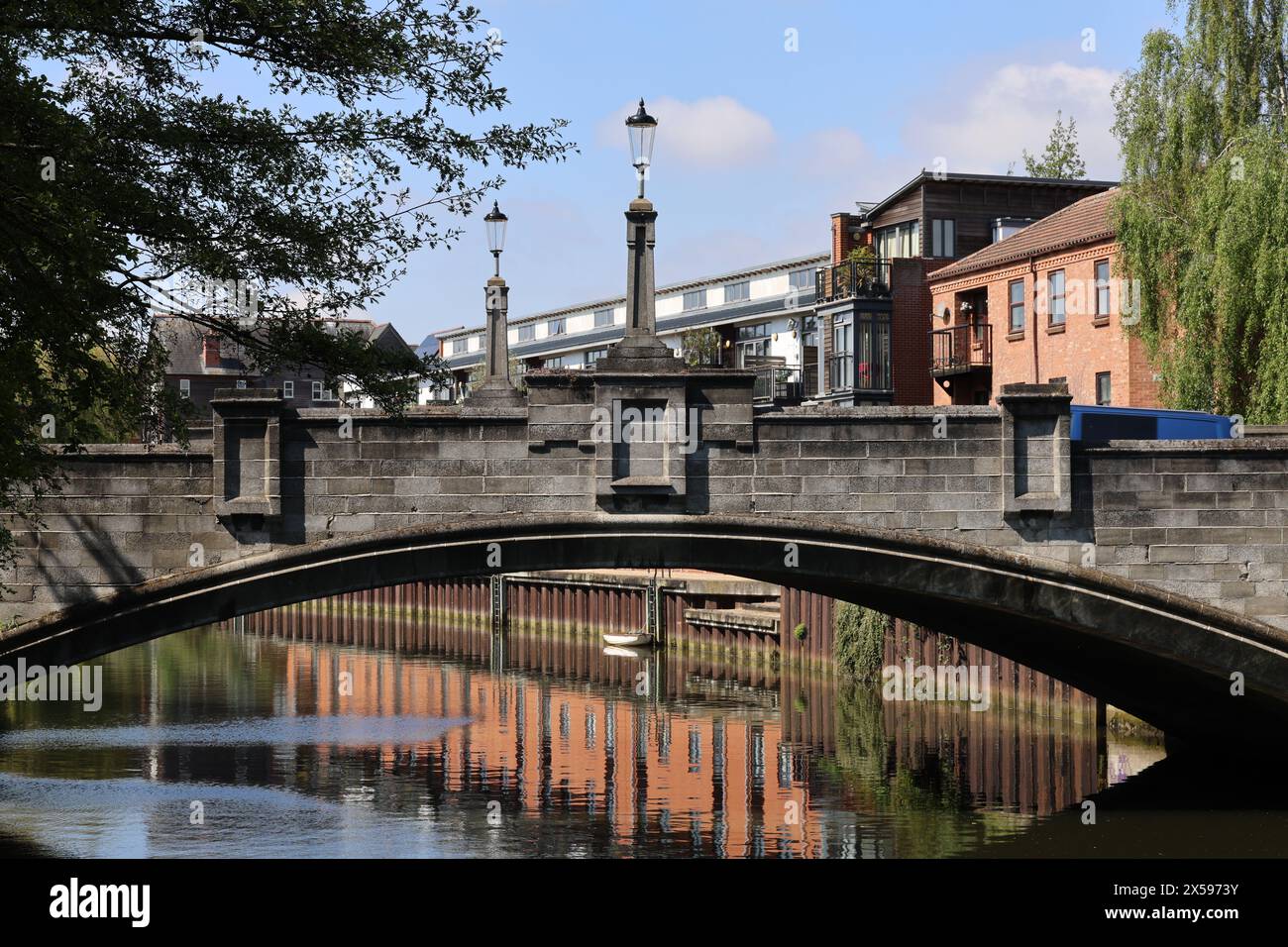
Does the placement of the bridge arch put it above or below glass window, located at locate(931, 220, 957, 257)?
below

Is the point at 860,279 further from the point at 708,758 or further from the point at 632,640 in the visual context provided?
the point at 708,758

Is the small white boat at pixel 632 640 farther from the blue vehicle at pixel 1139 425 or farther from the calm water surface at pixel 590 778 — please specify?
the blue vehicle at pixel 1139 425

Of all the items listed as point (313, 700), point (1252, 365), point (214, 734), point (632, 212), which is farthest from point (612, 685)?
point (632, 212)

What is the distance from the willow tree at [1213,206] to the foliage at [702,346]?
28134mm

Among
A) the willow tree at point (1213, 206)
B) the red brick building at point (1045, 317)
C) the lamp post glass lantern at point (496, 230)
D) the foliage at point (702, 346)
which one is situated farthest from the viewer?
the foliage at point (702, 346)

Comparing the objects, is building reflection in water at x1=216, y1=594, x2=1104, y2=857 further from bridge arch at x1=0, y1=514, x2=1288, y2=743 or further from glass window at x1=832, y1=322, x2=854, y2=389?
glass window at x1=832, y1=322, x2=854, y2=389

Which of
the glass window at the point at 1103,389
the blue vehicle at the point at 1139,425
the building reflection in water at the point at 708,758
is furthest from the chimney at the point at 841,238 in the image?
the blue vehicle at the point at 1139,425

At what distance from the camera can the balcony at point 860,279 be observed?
165 feet

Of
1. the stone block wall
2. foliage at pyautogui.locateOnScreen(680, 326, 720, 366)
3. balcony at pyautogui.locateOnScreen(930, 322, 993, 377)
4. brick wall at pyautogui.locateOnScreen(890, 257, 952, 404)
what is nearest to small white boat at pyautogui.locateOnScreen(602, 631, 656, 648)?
brick wall at pyautogui.locateOnScreen(890, 257, 952, 404)

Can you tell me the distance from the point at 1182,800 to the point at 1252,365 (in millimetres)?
10771

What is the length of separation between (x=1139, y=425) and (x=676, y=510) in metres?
7.47

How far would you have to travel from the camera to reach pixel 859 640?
127 feet

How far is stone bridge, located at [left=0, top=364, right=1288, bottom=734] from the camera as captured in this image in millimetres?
19109

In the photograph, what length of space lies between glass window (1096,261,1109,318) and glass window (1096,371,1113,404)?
1.54 m
